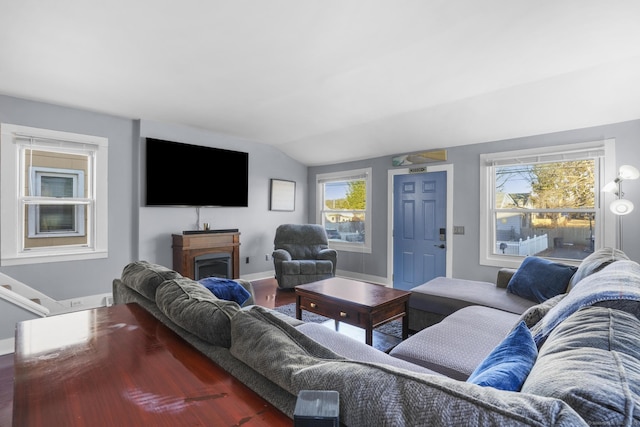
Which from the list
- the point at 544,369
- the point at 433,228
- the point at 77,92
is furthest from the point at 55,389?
the point at 433,228

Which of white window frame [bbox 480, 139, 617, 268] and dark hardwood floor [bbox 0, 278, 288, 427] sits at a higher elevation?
white window frame [bbox 480, 139, 617, 268]

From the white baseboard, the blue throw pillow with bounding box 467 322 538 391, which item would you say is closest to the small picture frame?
the white baseboard

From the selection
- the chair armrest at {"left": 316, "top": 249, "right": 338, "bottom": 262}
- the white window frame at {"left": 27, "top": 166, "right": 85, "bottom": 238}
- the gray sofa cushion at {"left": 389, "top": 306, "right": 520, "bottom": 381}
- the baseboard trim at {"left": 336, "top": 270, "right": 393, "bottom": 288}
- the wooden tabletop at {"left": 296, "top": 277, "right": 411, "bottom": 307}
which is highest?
the white window frame at {"left": 27, "top": 166, "right": 85, "bottom": 238}

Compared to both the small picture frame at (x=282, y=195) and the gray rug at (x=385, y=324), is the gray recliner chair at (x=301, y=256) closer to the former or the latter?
the small picture frame at (x=282, y=195)

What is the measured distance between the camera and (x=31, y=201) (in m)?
3.63

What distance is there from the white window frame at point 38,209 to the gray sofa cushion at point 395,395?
4.27 meters

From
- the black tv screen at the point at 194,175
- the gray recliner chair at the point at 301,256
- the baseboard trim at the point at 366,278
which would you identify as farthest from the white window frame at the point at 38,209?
the baseboard trim at the point at 366,278

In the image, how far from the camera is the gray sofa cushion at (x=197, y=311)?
106cm

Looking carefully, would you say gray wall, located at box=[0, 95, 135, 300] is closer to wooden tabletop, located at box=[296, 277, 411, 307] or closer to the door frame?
wooden tabletop, located at box=[296, 277, 411, 307]

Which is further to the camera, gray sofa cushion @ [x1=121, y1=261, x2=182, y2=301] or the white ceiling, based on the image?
the white ceiling

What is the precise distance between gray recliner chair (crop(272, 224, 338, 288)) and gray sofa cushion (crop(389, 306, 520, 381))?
2.75 m

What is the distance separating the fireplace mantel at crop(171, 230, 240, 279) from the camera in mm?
4434

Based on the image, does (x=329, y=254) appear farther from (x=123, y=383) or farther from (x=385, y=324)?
(x=123, y=383)

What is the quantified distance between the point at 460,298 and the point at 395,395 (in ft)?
8.17
